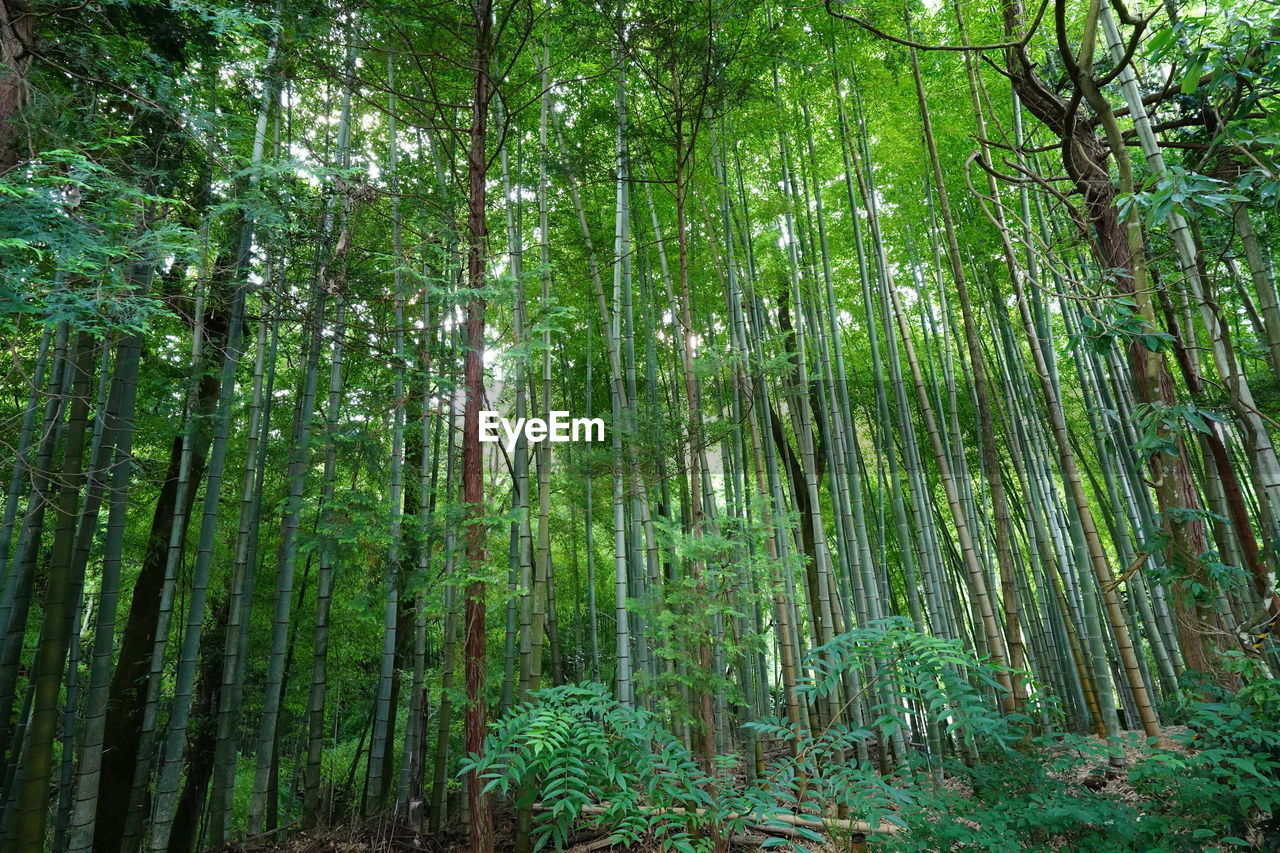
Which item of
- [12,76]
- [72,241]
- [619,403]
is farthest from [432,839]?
[12,76]

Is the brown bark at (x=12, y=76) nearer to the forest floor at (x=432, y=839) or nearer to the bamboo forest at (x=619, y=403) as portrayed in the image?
the bamboo forest at (x=619, y=403)

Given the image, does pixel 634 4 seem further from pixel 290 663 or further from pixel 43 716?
pixel 290 663

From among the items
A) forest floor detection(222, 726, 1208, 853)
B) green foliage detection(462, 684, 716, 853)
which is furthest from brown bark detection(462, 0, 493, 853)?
forest floor detection(222, 726, 1208, 853)

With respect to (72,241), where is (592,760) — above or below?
below

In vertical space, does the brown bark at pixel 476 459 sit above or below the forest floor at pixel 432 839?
above

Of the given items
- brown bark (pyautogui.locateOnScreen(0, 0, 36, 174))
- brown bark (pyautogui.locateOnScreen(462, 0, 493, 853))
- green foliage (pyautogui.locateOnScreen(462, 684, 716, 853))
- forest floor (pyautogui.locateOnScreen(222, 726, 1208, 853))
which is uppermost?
brown bark (pyautogui.locateOnScreen(0, 0, 36, 174))

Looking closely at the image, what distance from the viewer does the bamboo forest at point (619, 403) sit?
1.90 m

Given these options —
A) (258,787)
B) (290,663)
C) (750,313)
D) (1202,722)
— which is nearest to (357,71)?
(750,313)

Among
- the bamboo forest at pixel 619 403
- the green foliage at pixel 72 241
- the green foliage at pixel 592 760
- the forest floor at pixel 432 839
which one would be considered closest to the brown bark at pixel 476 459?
the bamboo forest at pixel 619 403

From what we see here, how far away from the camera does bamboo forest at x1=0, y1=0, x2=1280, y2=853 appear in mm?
1902

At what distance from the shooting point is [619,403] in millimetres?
3773

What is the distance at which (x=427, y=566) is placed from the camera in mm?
3346

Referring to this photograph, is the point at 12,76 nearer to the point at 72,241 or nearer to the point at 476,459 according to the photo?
the point at 72,241

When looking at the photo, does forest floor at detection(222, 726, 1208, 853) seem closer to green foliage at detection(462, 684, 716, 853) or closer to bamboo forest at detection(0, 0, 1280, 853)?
bamboo forest at detection(0, 0, 1280, 853)
